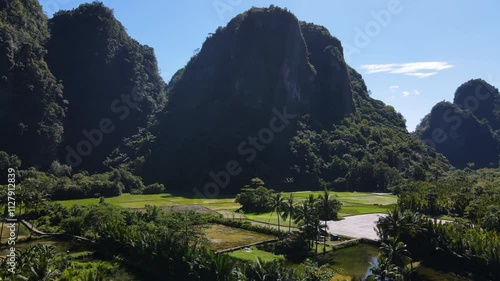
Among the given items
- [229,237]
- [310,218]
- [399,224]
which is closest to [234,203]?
[229,237]

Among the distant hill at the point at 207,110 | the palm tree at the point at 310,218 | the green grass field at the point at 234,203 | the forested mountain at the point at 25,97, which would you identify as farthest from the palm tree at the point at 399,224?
the forested mountain at the point at 25,97

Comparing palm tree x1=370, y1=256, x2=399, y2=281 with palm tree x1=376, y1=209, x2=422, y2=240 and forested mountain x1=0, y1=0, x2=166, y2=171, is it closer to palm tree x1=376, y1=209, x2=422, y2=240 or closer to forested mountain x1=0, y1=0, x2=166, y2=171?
palm tree x1=376, y1=209, x2=422, y2=240

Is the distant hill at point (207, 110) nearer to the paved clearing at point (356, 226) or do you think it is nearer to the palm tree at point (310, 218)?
the paved clearing at point (356, 226)

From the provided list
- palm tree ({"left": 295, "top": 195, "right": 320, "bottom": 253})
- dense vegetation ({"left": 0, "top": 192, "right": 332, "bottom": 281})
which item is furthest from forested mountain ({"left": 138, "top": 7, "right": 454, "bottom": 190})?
palm tree ({"left": 295, "top": 195, "right": 320, "bottom": 253})

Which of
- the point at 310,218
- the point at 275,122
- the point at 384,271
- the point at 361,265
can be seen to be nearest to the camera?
the point at 384,271

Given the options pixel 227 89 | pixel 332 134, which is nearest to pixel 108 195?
pixel 227 89

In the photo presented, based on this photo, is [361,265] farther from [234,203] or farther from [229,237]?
[234,203]

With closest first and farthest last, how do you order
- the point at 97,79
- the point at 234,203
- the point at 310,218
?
the point at 310,218 → the point at 234,203 → the point at 97,79
